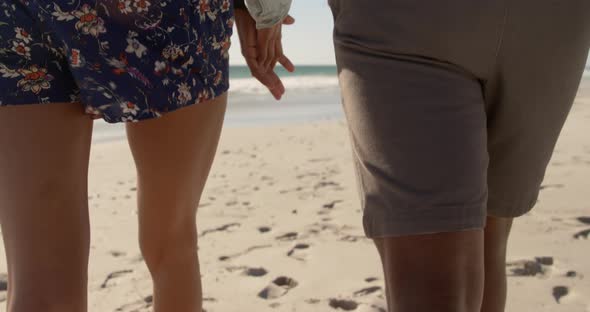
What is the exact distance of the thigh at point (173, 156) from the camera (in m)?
1.48

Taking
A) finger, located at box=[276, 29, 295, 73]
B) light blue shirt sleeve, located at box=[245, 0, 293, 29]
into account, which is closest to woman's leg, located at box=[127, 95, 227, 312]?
light blue shirt sleeve, located at box=[245, 0, 293, 29]

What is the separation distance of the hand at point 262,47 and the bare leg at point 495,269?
2.51 feet

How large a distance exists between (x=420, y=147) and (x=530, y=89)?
0.87 feet

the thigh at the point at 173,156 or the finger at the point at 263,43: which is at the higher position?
the finger at the point at 263,43

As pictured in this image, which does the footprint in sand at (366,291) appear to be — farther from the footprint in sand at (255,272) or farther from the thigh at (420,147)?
the thigh at (420,147)

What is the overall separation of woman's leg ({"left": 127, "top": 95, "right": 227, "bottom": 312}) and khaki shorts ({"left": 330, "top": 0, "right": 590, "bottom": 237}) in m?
0.51

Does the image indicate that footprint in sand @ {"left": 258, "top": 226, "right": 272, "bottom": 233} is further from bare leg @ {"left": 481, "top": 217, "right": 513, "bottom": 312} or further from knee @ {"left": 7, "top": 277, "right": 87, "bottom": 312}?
knee @ {"left": 7, "top": 277, "right": 87, "bottom": 312}

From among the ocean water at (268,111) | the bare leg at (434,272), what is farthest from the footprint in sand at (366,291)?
the ocean water at (268,111)

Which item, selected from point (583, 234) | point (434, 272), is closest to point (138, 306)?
point (434, 272)

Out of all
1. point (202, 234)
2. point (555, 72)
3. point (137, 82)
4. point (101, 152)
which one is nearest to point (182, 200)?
point (137, 82)

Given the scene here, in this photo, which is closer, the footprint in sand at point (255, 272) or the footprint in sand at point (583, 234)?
the footprint in sand at point (255, 272)

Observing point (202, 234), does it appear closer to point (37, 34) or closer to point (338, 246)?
point (338, 246)

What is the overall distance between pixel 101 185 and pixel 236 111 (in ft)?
19.9

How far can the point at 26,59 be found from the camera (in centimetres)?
118
